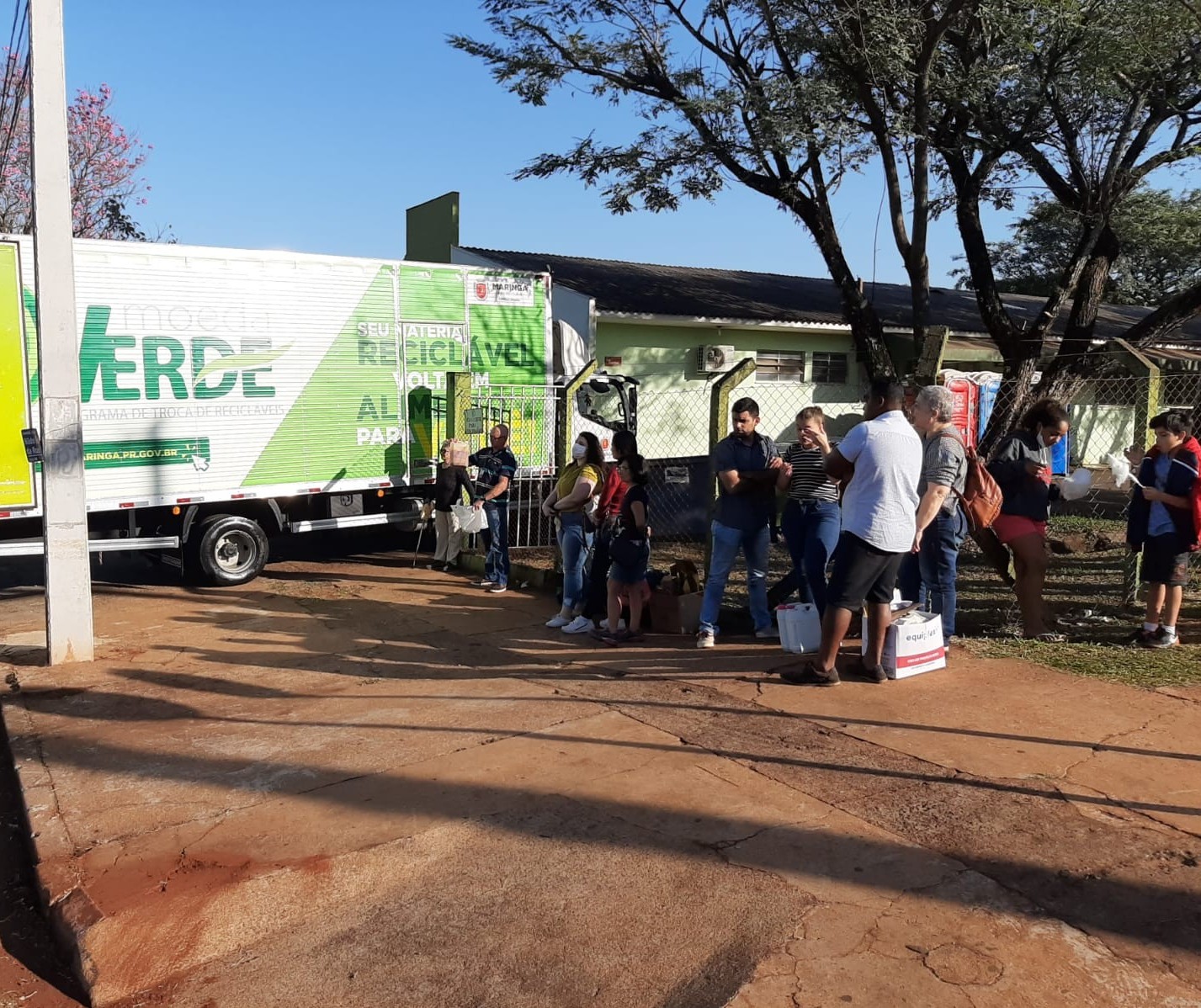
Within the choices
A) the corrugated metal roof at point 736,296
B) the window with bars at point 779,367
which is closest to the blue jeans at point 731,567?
the corrugated metal roof at point 736,296

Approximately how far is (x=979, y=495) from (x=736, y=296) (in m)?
14.9

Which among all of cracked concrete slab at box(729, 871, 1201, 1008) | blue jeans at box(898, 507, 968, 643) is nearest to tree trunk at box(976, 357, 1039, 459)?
blue jeans at box(898, 507, 968, 643)

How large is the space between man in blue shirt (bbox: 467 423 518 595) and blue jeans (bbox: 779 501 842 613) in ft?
11.4

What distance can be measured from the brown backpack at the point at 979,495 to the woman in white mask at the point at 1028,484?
18 centimetres

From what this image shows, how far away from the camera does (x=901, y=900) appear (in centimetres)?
346

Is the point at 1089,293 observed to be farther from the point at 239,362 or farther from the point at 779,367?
the point at 239,362

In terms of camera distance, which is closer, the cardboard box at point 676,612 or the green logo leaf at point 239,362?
the cardboard box at point 676,612

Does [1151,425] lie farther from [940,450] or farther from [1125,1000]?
[1125,1000]

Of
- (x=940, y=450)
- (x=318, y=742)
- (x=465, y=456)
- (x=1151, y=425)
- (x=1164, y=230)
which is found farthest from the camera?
(x=1164, y=230)

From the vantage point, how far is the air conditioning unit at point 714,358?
18594mm

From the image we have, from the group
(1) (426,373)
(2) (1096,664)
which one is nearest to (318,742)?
(2) (1096,664)

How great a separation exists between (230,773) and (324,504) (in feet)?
20.5

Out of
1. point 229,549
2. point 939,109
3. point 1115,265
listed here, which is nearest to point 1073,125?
point 939,109

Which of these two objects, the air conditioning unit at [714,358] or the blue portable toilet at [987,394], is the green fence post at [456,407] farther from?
the air conditioning unit at [714,358]
